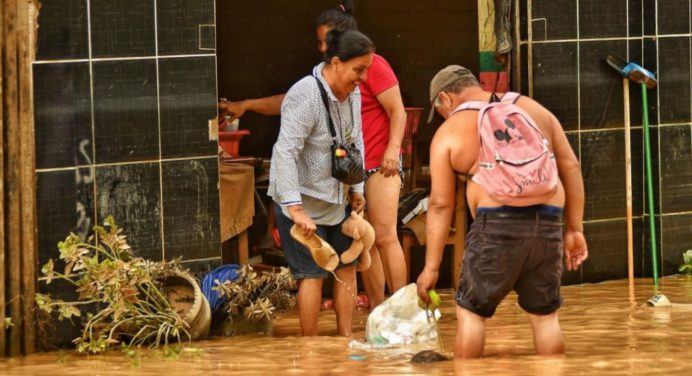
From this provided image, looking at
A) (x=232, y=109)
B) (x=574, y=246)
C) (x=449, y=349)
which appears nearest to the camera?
(x=574, y=246)

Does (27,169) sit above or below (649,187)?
above

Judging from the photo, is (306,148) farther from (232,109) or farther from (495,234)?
(232,109)

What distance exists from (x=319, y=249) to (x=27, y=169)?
190cm

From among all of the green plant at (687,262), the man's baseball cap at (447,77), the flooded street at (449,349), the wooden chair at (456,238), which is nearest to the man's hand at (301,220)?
the flooded street at (449,349)

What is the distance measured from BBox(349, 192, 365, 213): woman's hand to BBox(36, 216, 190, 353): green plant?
131 cm

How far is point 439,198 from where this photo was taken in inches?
312

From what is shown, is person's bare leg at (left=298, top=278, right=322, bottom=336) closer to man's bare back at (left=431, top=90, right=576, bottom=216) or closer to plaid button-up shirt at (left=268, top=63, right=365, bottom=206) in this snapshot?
plaid button-up shirt at (left=268, top=63, right=365, bottom=206)

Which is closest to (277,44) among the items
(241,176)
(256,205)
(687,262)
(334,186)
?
(256,205)

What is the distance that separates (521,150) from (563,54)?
13.1ft

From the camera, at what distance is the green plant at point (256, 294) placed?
9.80 m

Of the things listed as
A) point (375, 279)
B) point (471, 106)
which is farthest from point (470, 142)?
point (375, 279)

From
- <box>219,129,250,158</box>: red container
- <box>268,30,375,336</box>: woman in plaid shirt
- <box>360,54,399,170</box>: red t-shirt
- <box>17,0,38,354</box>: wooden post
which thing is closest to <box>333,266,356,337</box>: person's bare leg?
<box>268,30,375,336</box>: woman in plaid shirt

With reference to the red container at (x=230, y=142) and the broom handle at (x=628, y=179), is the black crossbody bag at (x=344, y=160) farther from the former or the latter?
the broom handle at (x=628, y=179)

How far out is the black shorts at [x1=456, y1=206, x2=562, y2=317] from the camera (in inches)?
307
